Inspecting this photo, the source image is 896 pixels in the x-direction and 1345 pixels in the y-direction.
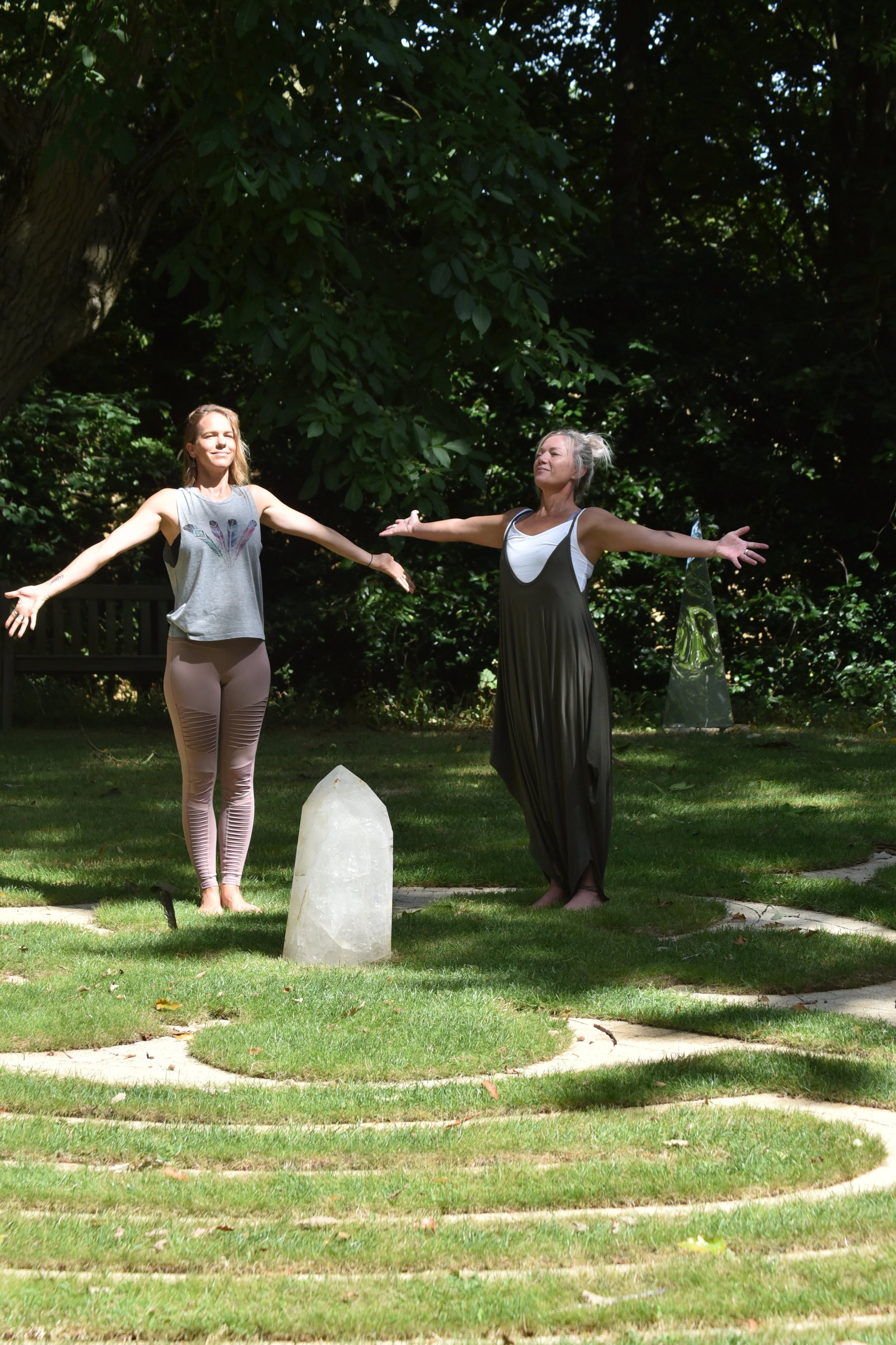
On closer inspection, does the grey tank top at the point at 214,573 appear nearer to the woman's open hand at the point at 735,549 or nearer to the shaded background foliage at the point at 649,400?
the woman's open hand at the point at 735,549

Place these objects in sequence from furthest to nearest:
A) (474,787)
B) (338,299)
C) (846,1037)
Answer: (338,299) → (474,787) → (846,1037)

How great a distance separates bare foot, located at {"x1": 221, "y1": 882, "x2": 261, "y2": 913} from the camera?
6.05 m

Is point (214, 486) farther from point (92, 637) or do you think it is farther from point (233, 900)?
point (92, 637)

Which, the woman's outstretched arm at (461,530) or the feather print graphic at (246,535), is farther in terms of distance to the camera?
the woman's outstretched arm at (461,530)

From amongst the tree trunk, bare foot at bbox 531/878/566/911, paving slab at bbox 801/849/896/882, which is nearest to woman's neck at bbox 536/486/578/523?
bare foot at bbox 531/878/566/911

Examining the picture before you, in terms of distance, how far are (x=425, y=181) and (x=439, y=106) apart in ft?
2.50

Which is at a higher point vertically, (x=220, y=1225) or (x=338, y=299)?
(x=338, y=299)

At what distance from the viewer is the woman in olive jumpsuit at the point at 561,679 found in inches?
235

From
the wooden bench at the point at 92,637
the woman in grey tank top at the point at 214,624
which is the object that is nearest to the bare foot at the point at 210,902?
the woman in grey tank top at the point at 214,624

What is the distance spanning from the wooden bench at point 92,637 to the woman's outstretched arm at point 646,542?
813cm

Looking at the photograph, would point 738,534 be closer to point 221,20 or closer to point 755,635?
point 221,20

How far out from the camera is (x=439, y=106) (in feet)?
32.9

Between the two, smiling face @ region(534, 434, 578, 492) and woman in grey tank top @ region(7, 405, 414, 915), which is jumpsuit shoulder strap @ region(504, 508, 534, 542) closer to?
smiling face @ region(534, 434, 578, 492)

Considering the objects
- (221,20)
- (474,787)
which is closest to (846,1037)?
(474,787)
